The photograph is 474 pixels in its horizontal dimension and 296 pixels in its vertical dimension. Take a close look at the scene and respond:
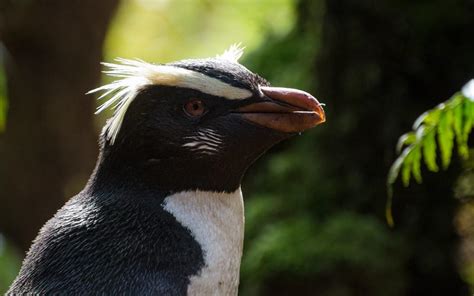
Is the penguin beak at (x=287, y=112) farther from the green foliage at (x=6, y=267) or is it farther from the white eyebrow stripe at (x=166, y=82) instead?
the green foliage at (x=6, y=267)

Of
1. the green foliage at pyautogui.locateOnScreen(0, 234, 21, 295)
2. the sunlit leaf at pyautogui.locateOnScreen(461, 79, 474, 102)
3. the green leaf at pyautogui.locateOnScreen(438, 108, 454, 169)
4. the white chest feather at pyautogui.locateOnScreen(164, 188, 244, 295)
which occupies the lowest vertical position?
the green foliage at pyautogui.locateOnScreen(0, 234, 21, 295)

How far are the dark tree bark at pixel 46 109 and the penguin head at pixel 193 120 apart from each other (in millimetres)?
5359

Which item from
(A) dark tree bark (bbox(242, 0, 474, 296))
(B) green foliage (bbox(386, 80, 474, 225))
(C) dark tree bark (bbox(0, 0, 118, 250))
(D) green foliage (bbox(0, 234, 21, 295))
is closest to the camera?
(B) green foliage (bbox(386, 80, 474, 225))

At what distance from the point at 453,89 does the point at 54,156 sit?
427 centimetres

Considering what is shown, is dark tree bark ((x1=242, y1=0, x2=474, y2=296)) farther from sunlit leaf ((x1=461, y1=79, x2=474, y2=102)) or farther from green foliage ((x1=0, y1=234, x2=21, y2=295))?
sunlit leaf ((x1=461, y1=79, x2=474, y2=102))

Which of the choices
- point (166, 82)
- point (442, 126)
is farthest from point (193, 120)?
point (442, 126)

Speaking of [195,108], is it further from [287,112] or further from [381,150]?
[381,150]

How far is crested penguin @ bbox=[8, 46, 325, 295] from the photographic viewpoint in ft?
9.45

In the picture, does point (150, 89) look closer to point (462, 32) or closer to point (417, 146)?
point (417, 146)

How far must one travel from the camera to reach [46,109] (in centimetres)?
834

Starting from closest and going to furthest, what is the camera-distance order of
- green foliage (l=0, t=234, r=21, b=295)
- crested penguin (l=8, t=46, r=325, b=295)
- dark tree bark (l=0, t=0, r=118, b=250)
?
1. crested penguin (l=8, t=46, r=325, b=295)
2. green foliage (l=0, t=234, r=21, b=295)
3. dark tree bark (l=0, t=0, r=118, b=250)

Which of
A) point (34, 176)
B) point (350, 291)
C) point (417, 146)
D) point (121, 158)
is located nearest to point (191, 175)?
point (121, 158)

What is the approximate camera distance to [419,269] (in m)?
5.17

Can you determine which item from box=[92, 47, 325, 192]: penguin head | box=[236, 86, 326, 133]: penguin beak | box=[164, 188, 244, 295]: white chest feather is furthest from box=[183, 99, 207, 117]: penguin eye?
box=[164, 188, 244, 295]: white chest feather
